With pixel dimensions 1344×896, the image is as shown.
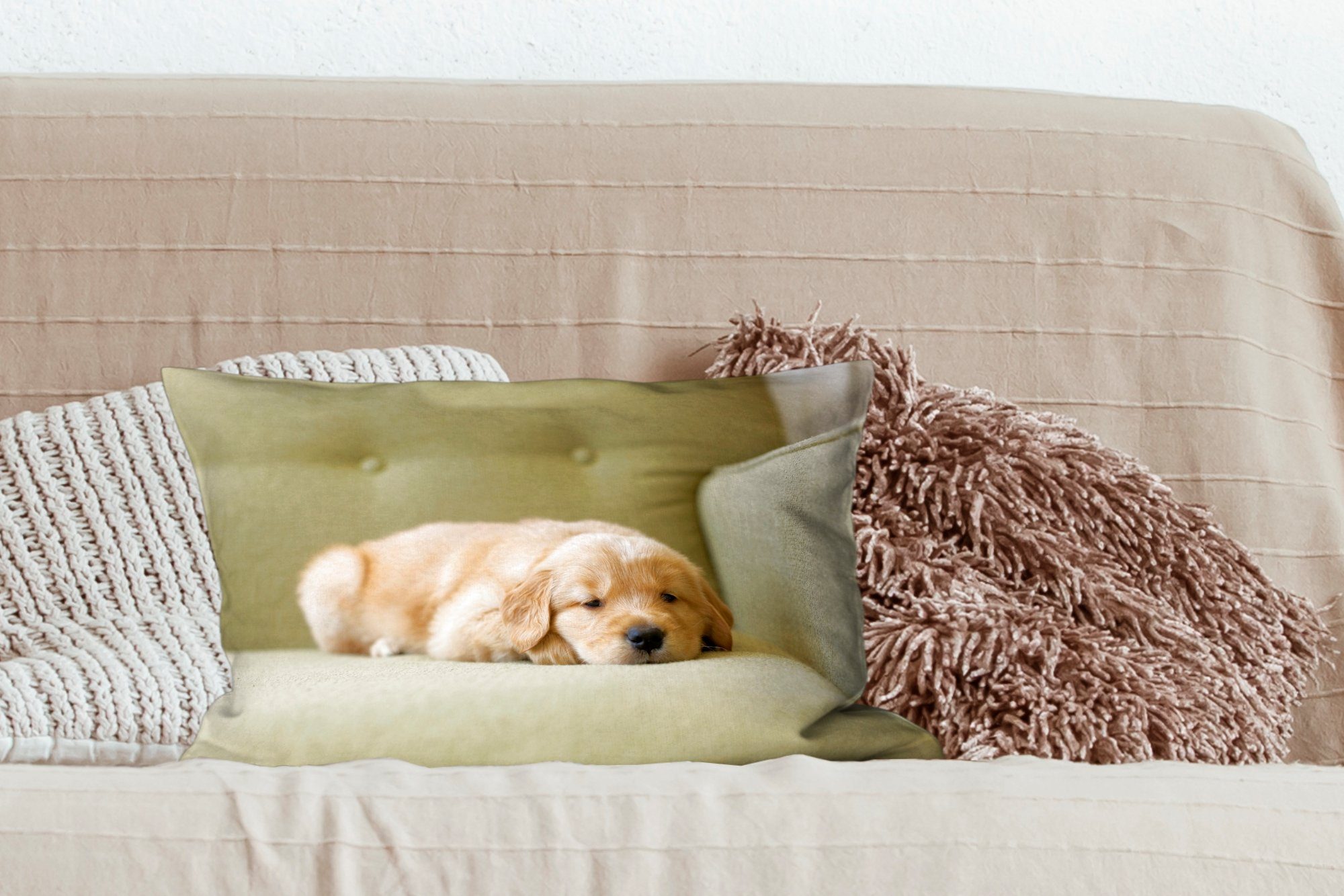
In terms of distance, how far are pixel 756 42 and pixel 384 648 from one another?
93 centimetres

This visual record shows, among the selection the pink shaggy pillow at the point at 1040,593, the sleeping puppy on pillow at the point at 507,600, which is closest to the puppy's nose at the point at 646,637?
the sleeping puppy on pillow at the point at 507,600

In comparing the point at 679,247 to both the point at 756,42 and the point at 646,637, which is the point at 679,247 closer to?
the point at 756,42

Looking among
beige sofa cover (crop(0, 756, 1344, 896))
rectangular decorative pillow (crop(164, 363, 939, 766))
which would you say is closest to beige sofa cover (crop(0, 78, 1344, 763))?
rectangular decorative pillow (crop(164, 363, 939, 766))

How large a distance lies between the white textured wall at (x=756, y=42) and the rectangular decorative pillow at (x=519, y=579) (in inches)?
28.0

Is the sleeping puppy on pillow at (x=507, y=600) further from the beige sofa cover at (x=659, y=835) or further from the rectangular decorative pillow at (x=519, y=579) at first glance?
the beige sofa cover at (x=659, y=835)

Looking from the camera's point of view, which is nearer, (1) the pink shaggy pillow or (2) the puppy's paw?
(2) the puppy's paw

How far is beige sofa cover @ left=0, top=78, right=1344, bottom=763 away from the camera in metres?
1.00

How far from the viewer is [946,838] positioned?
440 millimetres

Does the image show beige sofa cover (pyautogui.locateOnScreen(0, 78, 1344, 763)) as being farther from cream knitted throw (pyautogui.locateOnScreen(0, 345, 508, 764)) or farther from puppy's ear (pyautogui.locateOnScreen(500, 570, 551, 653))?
puppy's ear (pyautogui.locateOnScreen(500, 570, 551, 653))

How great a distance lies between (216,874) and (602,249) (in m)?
0.71

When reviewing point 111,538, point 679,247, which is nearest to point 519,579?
point 111,538

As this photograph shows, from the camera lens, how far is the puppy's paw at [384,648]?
1.99ft

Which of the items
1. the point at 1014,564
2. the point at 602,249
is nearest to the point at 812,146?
the point at 602,249

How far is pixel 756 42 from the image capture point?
1.26 meters
